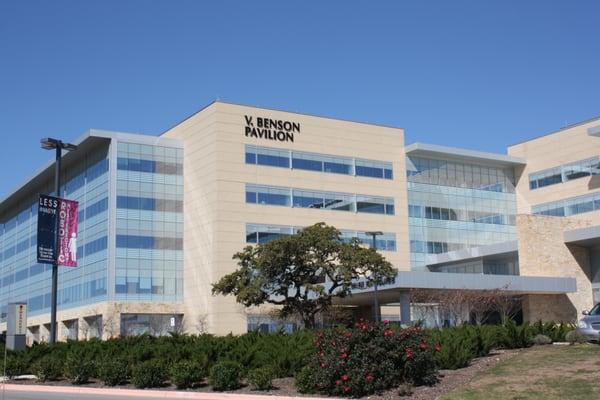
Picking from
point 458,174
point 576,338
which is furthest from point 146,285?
point 576,338

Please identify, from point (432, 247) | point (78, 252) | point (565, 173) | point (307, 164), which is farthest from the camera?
point (432, 247)

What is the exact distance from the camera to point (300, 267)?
46469mm

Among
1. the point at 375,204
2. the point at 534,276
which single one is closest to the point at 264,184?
the point at 375,204

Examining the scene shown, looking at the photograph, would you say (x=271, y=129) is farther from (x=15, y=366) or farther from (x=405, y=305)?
(x=15, y=366)

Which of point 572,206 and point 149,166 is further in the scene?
point 572,206

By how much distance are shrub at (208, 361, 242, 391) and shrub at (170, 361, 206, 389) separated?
82 cm

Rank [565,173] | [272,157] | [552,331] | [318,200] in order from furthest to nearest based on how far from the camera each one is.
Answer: [565,173] → [318,200] → [272,157] → [552,331]

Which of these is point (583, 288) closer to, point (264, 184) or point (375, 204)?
point (375, 204)

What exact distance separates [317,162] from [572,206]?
86.4 ft

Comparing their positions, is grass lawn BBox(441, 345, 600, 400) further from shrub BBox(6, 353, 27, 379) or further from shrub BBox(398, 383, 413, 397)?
shrub BBox(6, 353, 27, 379)

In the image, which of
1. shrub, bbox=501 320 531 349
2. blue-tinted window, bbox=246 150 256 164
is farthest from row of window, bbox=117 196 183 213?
shrub, bbox=501 320 531 349

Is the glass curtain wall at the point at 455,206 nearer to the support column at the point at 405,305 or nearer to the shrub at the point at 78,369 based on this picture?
the support column at the point at 405,305

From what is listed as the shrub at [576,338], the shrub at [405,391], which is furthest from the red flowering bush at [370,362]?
the shrub at [576,338]

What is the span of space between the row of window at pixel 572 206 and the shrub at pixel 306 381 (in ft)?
201
